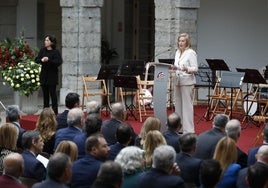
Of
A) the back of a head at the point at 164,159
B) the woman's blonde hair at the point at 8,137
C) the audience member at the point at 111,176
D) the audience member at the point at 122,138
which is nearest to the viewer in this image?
the audience member at the point at 111,176

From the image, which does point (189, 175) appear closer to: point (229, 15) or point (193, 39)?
point (193, 39)

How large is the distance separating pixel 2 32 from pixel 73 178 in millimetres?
14569

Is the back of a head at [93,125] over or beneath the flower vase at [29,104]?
over

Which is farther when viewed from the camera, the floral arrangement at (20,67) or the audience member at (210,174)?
the floral arrangement at (20,67)

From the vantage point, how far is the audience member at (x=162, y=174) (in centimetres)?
672

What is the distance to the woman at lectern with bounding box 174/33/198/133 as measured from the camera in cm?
1232

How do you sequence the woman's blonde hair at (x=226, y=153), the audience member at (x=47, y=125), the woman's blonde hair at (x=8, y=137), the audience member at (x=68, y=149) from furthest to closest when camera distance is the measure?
the audience member at (x=47, y=125)
the woman's blonde hair at (x=8, y=137)
the audience member at (x=68, y=149)
the woman's blonde hair at (x=226, y=153)

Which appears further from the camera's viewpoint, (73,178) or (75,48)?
(75,48)

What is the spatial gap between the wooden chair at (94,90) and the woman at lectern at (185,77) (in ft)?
11.7

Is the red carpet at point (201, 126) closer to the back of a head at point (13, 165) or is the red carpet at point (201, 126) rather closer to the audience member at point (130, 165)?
the audience member at point (130, 165)

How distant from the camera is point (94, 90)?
17.9 meters

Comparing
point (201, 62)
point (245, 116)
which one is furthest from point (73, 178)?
point (201, 62)

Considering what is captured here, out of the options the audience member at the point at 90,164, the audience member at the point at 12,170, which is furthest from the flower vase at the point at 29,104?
the audience member at the point at 12,170

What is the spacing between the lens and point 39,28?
21750 millimetres
